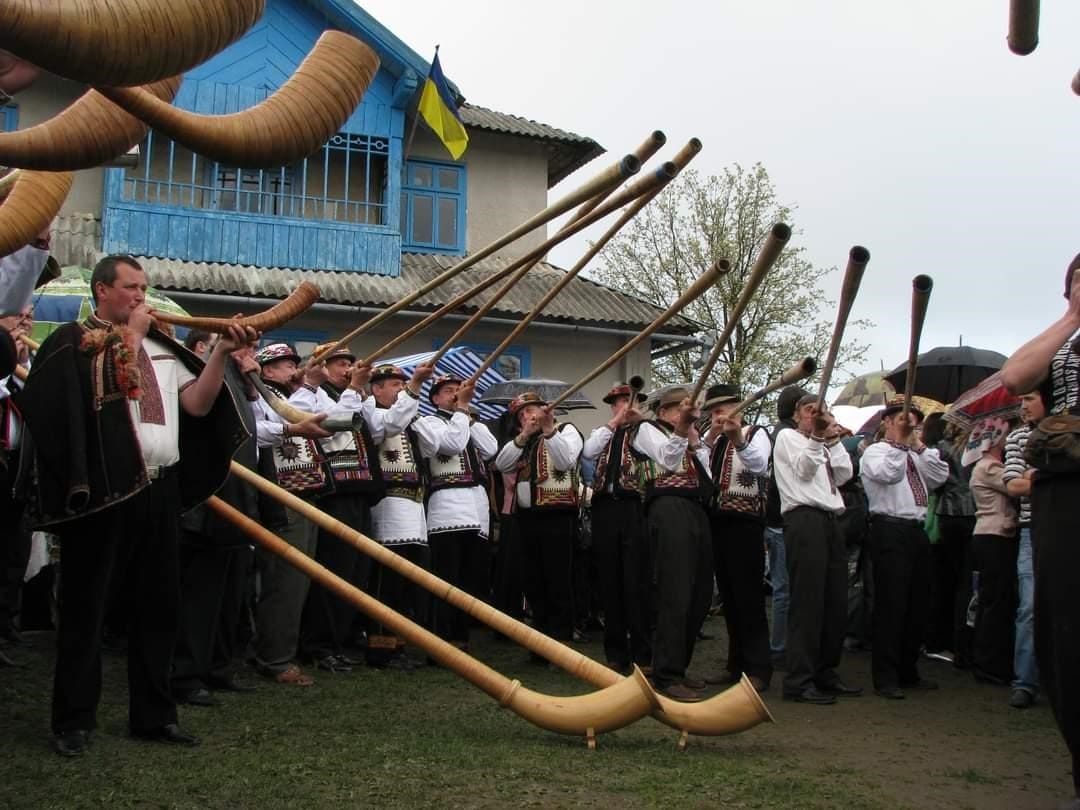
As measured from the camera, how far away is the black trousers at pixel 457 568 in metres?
7.95

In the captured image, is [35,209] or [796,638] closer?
[35,209]

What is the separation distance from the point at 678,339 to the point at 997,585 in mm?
10242

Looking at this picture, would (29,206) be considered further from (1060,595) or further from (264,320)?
(1060,595)

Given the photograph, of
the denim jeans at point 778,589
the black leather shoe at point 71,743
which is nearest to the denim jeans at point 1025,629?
the denim jeans at point 778,589

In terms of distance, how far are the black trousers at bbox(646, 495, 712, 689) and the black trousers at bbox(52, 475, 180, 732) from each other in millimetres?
3175

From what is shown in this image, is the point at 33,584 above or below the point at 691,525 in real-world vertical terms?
below

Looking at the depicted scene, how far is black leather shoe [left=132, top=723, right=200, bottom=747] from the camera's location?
14.9ft

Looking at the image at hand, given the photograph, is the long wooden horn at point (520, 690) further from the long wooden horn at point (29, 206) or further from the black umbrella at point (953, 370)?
the black umbrella at point (953, 370)

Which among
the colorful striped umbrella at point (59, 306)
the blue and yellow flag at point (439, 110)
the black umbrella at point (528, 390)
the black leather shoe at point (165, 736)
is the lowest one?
the black leather shoe at point (165, 736)

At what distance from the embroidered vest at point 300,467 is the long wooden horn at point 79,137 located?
15.9 ft

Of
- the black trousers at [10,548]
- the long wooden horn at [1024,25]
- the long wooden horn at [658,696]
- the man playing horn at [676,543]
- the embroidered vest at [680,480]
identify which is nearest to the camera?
the long wooden horn at [1024,25]

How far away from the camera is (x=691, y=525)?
7.01m

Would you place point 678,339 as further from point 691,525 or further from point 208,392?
point 208,392

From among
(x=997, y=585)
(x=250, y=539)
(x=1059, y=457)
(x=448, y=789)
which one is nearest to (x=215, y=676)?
(x=250, y=539)
